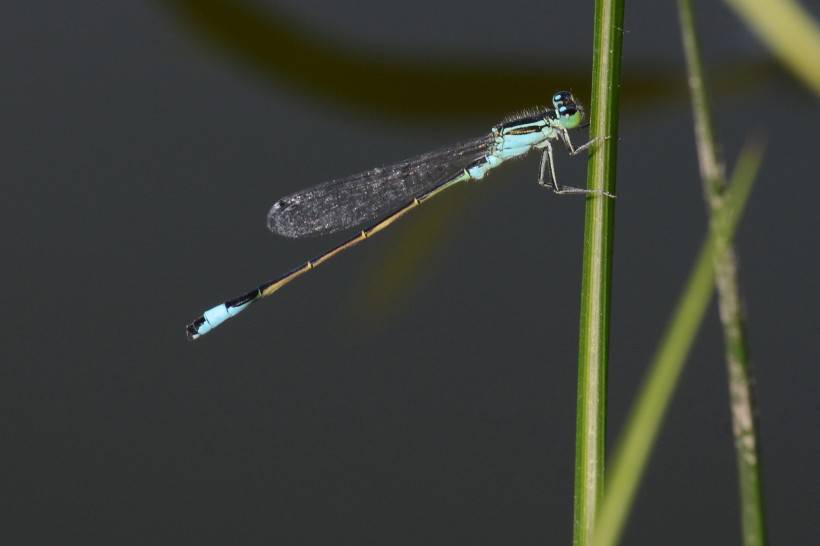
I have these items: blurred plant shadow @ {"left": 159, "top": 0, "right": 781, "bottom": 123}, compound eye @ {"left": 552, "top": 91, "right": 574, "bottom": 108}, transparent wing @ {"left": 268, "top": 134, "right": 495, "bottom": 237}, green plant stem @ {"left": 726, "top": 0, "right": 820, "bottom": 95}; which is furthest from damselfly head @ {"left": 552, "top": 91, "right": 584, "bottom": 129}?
blurred plant shadow @ {"left": 159, "top": 0, "right": 781, "bottom": 123}

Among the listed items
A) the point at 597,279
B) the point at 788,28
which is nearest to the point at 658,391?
the point at 597,279

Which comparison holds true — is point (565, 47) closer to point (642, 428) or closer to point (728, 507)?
point (728, 507)

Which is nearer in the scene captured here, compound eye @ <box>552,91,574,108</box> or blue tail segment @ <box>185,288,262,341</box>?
compound eye @ <box>552,91,574,108</box>

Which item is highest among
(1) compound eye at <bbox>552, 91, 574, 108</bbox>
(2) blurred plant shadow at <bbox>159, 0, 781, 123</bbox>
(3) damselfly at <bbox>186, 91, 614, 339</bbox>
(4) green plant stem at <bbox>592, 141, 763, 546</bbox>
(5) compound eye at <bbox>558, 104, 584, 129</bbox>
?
(2) blurred plant shadow at <bbox>159, 0, 781, 123</bbox>

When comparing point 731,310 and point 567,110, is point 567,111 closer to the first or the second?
point 567,110

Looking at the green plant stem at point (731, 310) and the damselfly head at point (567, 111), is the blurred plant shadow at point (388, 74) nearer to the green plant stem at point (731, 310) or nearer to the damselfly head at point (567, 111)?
the damselfly head at point (567, 111)

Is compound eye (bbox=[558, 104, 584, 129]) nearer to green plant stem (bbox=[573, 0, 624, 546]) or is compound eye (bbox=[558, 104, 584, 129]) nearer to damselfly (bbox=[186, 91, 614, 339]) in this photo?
damselfly (bbox=[186, 91, 614, 339])

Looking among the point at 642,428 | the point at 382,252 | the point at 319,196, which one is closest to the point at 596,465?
the point at 642,428
